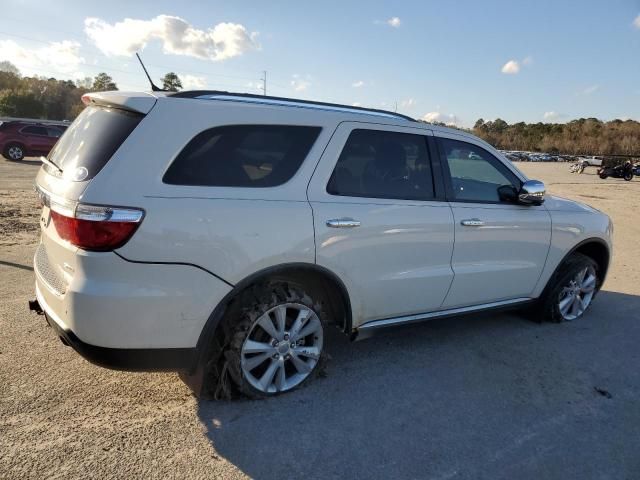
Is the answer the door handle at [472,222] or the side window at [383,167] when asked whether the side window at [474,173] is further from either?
the side window at [383,167]

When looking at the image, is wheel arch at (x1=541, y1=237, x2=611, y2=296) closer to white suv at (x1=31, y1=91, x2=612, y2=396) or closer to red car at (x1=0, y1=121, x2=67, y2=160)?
white suv at (x1=31, y1=91, x2=612, y2=396)

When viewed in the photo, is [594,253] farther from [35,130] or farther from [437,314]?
[35,130]

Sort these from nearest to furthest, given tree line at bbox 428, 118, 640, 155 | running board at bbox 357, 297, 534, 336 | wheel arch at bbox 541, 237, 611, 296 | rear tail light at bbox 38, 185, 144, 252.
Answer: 1. rear tail light at bbox 38, 185, 144, 252
2. running board at bbox 357, 297, 534, 336
3. wheel arch at bbox 541, 237, 611, 296
4. tree line at bbox 428, 118, 640, 155

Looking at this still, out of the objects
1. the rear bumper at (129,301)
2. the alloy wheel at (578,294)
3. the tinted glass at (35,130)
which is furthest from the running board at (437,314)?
the tinted glass at (35,130)

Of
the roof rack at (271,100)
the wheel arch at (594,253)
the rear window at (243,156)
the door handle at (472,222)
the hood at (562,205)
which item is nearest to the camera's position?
the rear window at (243,156)

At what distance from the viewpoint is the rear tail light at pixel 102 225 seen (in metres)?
2.41

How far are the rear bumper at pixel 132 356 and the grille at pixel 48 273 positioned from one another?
0.19 m

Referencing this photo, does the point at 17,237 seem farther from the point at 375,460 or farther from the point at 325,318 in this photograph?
the point at 375,460

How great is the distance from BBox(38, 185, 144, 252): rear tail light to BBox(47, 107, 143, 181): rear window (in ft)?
0.75

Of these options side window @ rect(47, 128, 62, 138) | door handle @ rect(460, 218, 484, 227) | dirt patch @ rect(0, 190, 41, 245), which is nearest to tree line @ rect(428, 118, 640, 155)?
side window @ rect(47, 128, 62, 138)

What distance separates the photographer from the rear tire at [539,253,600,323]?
4.70 m

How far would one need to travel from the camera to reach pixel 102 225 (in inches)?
94.8

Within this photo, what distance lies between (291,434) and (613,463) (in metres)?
1.79

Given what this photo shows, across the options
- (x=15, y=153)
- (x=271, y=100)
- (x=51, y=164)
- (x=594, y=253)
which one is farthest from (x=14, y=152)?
(x=594, y=253)
